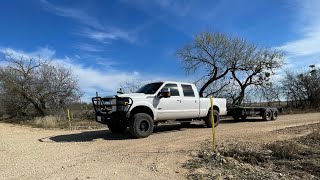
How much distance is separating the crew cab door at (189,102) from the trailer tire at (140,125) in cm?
209

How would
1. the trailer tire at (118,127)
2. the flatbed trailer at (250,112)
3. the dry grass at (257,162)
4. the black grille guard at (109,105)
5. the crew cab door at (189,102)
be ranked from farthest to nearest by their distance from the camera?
the flatbed trailer at (250,112) < the crew cab door at (189,102) < the trailer tire at (118,127) < the black grille guard at (109,105) < the dry grass at (257,162)

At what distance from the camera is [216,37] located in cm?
2639

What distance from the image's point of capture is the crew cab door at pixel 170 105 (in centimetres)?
1280

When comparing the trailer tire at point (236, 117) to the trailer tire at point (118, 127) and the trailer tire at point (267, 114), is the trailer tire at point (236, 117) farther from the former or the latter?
the trailer tire at point (118, 127)

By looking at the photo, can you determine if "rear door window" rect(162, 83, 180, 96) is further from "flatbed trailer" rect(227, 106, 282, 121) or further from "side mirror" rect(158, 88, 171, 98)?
"flatbed trailer" rect(227, 106, 282, 121)

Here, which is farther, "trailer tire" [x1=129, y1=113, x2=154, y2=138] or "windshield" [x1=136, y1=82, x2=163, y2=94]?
"windshield" [x1=136, y1=82, x2=163, y2=94]

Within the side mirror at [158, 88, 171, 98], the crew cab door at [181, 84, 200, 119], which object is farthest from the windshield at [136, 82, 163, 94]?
the crew cab door at [181, 84, 200, 119]

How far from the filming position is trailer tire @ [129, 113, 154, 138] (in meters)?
11.8

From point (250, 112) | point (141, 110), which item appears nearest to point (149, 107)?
point (141, 110)

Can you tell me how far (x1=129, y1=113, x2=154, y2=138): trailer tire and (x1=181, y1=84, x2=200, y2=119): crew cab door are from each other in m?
2.09

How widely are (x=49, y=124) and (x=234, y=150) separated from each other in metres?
13.5

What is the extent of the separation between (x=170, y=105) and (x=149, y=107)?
114 cm

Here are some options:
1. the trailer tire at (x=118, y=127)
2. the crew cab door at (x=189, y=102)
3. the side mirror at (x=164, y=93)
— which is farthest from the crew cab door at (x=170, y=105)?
the trailer tire at (x=118, y=127)

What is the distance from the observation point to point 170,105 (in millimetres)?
13164
